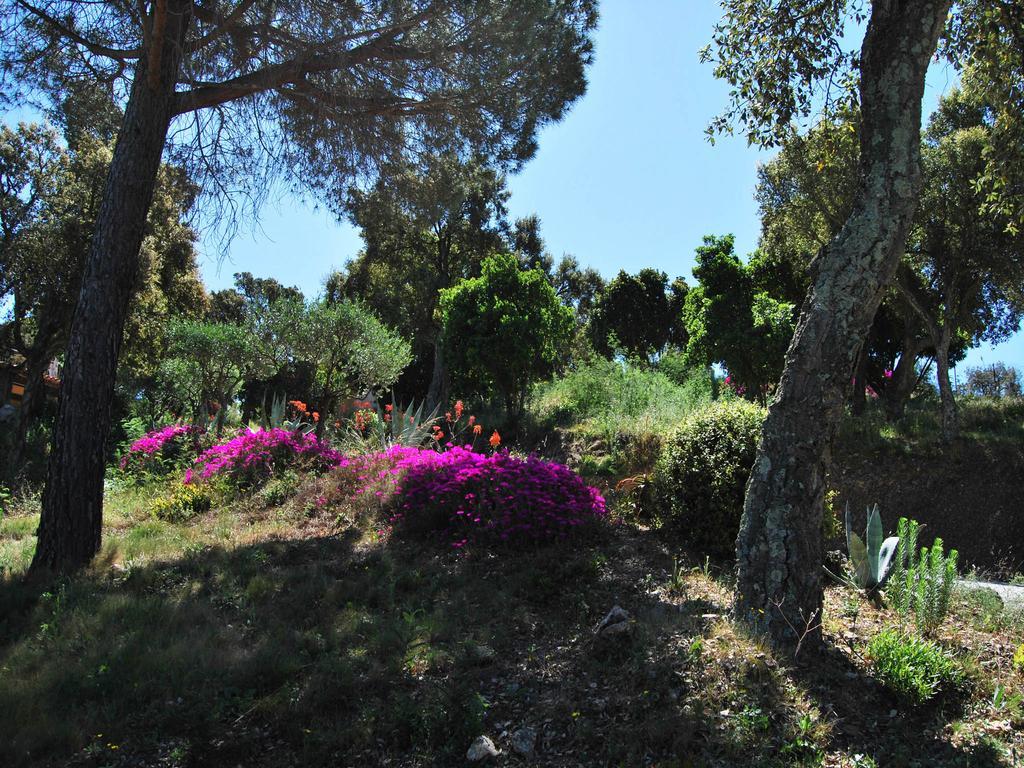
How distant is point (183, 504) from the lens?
24.4ft

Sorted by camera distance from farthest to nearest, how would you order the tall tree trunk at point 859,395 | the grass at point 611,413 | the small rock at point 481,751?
the tall tree trunk at point 859,395 → the grass at point 611,413 → the small rock at point 481,751

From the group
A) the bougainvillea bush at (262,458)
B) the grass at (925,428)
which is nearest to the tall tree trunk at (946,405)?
the grass at (925,428)

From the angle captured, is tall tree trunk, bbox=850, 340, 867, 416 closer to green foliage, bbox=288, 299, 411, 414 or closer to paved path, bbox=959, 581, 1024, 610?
green foliage, bbox=288, 299, 411, 414

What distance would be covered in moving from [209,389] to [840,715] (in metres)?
15.3

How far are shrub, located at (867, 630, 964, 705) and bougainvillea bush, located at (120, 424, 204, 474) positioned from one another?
9.18m

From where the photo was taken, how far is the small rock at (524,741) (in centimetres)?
281

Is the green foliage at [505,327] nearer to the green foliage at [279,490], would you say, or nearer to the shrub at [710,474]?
the green foliage at [279,490]

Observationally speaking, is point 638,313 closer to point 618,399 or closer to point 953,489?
point 618,399

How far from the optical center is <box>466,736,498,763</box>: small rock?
9.07 ft

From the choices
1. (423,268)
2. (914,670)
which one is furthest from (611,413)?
(423,268)

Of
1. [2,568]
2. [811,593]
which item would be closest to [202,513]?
[2,568]

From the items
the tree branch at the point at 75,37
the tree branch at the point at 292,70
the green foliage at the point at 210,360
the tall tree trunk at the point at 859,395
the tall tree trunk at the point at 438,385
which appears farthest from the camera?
the tall tree trunk at the point at 438,385

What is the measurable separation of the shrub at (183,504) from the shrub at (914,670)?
6864mm

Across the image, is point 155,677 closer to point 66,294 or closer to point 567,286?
point 66,294
